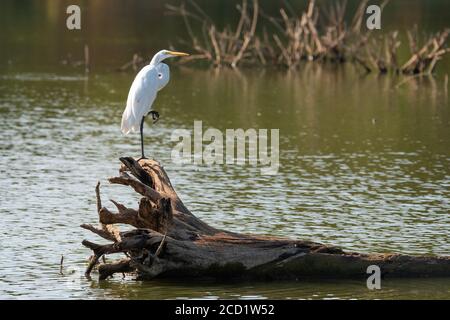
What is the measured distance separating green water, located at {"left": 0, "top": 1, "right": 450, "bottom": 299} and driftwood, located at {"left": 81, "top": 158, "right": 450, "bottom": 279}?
0.56 ft

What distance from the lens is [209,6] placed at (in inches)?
2258

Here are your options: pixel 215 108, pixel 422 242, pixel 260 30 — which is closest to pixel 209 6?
pixel 260 30

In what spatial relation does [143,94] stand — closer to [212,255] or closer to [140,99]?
[140,99]

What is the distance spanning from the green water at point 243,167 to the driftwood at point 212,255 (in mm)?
172

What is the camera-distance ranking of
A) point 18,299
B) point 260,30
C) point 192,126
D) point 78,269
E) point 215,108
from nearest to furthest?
point 18,299
point 78,269
point 192,126
point 215,108
point 260,30

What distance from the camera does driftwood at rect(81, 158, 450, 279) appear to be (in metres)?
14.3

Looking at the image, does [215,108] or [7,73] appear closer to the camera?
[215,108]

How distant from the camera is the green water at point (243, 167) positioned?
15.4 meters

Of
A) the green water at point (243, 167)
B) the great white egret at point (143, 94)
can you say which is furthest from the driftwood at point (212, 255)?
the great white egret at point (143, 94)

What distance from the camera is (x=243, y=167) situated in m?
23.8

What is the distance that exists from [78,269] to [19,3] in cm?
4404

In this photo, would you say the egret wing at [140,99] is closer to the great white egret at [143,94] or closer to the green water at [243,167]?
the great white egret at [143,94]

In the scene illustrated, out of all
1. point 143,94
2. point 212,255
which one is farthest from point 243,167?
point 212,255

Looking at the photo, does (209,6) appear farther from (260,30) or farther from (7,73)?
(7,73)
